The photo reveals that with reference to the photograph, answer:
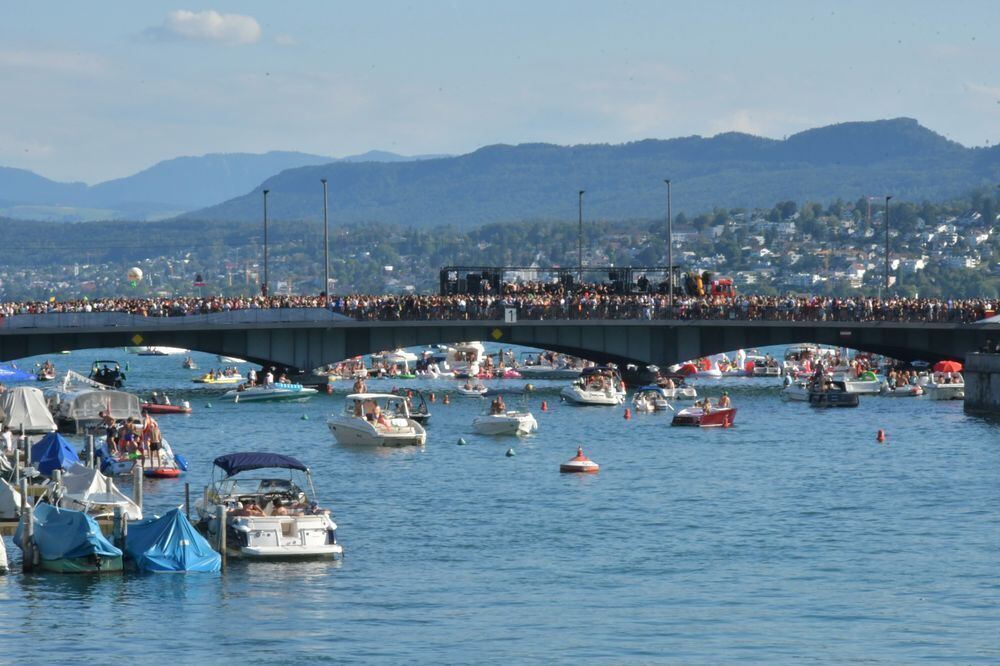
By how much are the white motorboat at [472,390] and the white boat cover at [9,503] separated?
77.4 m

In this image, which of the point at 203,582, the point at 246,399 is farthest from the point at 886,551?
the point at 246,399

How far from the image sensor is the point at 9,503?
213ft

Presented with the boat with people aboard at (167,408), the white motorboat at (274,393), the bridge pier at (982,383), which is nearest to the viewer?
the bridge pier at (982,383)

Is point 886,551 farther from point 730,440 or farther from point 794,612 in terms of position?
point 730,440

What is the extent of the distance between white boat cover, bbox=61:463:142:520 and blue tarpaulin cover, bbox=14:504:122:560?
400cm

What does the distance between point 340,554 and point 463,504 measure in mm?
16175

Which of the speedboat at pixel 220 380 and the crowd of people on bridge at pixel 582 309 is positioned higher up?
the crowd of people on bridge at pixel 582 309

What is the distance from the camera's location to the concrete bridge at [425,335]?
129 metres

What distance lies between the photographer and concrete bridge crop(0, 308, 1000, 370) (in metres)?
129

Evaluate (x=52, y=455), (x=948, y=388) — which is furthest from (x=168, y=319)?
(x=52, y=455)

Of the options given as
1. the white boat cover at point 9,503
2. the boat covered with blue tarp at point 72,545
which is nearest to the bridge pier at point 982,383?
the white boat cover at point 9,503

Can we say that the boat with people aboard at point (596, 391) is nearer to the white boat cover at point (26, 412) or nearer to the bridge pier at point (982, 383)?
the bridge pier at point (982, 383)

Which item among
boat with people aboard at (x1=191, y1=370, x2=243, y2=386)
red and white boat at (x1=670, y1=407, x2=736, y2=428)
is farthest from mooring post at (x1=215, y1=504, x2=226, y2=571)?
boat with people aboard at (x1=191, y1=370, x2=243, y2=386)

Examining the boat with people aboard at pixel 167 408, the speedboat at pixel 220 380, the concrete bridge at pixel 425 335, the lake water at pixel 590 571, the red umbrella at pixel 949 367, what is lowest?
the lake water at pixel 590 571
